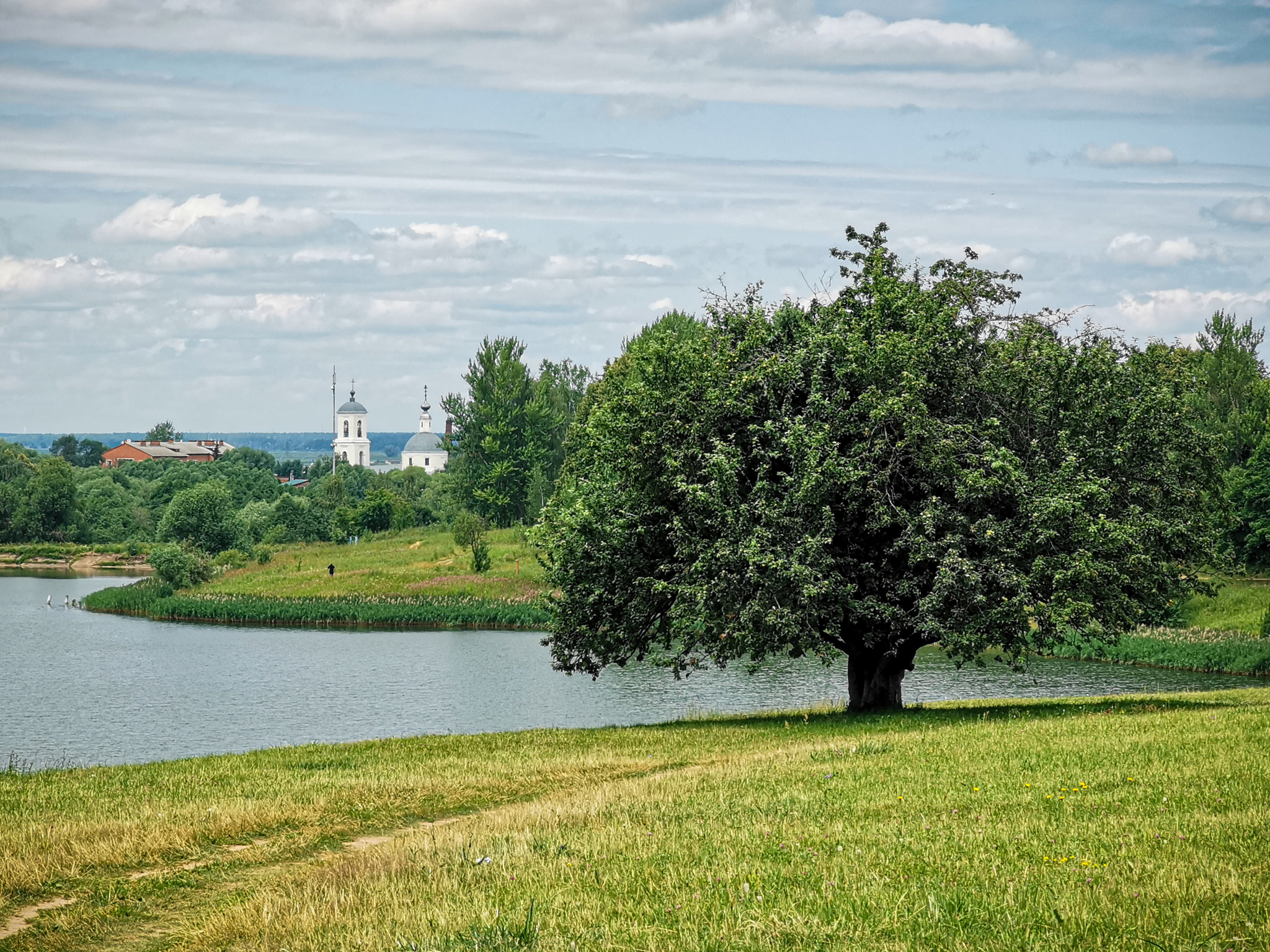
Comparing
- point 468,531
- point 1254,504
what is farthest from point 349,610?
point 1254,504

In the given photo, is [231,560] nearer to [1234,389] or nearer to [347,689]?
[347,689]

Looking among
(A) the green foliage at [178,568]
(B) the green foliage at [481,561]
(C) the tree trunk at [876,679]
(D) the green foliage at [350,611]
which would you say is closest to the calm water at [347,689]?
(D) the green foliage at [350,611]

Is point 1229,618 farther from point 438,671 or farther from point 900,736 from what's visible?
point 900,736

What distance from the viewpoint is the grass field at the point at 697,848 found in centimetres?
815

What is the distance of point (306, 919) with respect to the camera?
9.35 meters

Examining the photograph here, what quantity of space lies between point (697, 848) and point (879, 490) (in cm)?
1362

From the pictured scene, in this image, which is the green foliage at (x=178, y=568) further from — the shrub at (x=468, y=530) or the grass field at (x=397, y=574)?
the shrub at (x=468, y=530)

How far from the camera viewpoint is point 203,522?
99.6 metres

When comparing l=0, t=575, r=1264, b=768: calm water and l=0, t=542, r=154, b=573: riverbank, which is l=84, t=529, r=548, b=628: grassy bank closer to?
l=0, t=575, r=1264, b=768: calm water

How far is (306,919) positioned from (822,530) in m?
15.2

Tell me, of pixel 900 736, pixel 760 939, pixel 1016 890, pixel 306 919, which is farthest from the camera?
pixel 900 736

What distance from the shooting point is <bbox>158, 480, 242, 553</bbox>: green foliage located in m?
98.8

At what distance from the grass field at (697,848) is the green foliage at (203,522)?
272ft

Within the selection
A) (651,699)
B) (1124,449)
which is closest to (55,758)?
(651,699)
